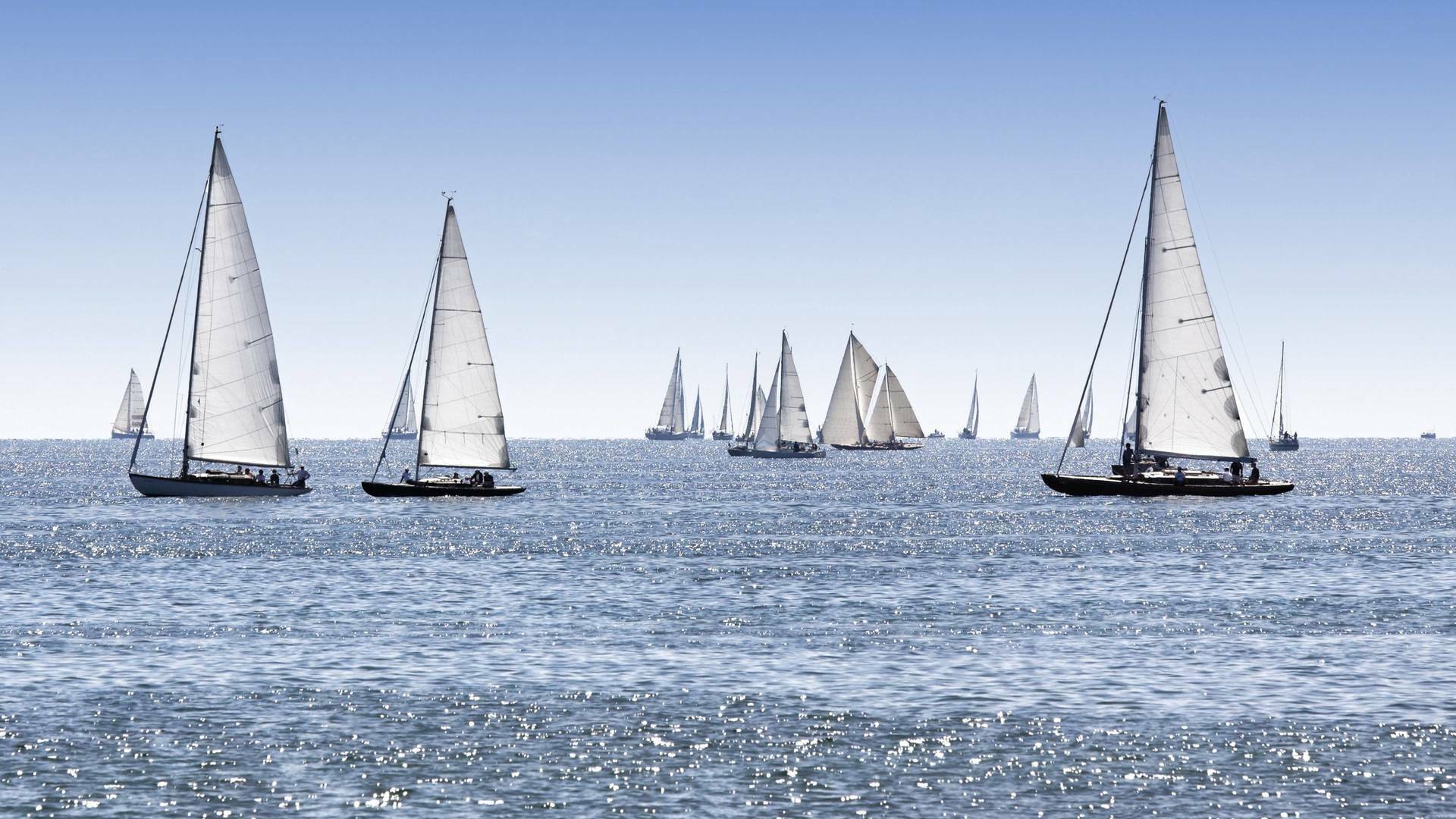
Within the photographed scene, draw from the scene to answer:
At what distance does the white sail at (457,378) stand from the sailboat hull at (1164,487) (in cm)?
3268

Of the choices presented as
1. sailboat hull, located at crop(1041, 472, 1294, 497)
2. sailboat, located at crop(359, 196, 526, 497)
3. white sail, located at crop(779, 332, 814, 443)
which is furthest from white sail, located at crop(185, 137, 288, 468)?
white sail, located at crop(779, 332, 814, 443)

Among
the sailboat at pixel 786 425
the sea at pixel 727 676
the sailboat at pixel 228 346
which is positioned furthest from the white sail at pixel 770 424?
the sea at pixel 727 676

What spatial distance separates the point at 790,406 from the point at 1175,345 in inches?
4099

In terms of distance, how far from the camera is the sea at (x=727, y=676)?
21906 mm

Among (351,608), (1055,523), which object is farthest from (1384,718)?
(1055,523)

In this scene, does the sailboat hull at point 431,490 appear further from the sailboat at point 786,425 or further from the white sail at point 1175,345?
the sailboat at point 786,425

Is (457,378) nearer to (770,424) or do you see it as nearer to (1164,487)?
(1164,487)

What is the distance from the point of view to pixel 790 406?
189 meters

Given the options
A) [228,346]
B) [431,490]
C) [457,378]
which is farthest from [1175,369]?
[228,346]

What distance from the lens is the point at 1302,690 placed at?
95.2ft

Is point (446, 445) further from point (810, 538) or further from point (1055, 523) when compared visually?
point (1055, 523)

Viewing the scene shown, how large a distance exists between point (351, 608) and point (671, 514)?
156 feet

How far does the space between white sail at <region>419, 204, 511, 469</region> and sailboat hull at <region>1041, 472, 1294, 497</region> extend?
32684 millimetres

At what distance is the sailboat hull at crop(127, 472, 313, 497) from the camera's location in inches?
3344
